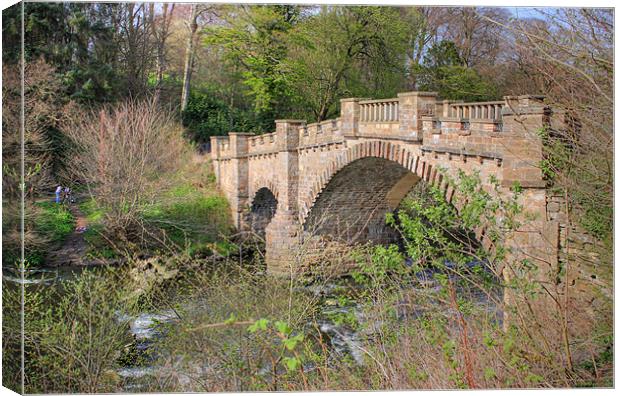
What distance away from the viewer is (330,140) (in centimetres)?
1416

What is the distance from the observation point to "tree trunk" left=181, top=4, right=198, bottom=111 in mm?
10180

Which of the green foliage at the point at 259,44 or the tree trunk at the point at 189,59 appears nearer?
the tree trunk at the point at 189,59

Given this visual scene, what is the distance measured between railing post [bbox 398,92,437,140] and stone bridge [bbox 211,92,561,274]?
0.6 inches

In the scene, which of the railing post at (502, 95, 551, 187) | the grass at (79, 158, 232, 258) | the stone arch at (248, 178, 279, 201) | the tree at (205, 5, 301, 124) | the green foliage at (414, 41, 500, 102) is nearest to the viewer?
the railing post at (502, 95, 551, 187)

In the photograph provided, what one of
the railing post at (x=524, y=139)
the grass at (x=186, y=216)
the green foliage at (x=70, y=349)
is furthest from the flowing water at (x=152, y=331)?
the grass at (x=186, y=216)

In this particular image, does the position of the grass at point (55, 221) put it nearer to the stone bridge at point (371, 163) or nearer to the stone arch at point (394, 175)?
the stone bridge at point (371, 163)

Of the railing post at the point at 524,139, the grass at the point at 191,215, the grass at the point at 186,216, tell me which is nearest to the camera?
the railing post at the point at 524,139

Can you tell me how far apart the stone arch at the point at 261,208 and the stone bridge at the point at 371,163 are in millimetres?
24

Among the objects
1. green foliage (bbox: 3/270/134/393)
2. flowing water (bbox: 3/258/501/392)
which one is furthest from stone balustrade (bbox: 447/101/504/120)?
green foliage (bbox: 3/270/134/393)

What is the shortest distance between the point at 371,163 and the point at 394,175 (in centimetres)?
108

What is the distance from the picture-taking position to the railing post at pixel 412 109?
10.5 m

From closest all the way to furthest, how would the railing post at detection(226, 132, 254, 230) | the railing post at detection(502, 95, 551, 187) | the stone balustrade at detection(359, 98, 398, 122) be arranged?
the railing post at detection(502, 95, 551, 187)
the stone balustrade at detection(359, 98, 398, 122)
the railing post at detection(226, 132, 254, 230)

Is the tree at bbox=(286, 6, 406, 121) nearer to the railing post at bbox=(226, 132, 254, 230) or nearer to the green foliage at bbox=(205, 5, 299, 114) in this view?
the green foliage at bbox=(205, 5, 299, 114)

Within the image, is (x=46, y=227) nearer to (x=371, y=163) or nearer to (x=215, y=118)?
(x=215, y=118)
